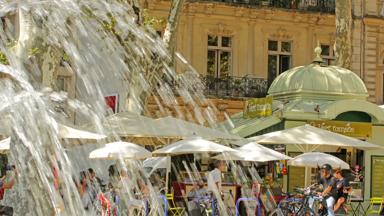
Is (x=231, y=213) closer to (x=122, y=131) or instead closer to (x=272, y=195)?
(x=272, y=195)

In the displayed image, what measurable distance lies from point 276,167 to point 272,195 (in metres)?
4.00

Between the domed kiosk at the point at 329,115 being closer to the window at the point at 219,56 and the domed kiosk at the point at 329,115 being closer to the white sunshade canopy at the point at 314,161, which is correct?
the white sunshade canopy at the point at 314,161

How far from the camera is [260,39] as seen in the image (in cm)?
3178

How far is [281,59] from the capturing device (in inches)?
1275

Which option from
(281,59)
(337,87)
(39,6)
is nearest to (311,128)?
(337,87)

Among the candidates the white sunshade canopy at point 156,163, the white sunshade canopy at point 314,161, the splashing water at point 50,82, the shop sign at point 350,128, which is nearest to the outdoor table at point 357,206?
the white sunshade canopy at point 314,161

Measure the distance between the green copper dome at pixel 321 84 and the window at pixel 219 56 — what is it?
8.41 meters

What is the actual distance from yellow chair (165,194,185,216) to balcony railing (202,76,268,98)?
550 inches

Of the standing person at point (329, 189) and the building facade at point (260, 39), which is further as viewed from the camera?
the building facade at point (260, 39)

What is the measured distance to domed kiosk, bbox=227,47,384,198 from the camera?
20.4 metres

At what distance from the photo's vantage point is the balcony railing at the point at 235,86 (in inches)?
1179

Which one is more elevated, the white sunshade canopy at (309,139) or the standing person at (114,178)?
the white sunshade canopy at (309,139)

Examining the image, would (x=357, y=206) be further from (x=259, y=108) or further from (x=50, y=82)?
(x=50, y=82)

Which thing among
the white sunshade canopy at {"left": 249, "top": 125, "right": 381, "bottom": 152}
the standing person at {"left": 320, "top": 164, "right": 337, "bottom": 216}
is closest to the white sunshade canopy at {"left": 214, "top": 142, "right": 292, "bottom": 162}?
the white sunshade canopy at {"left": 249, "top": 125, "right": 381, "bottom": 152}
